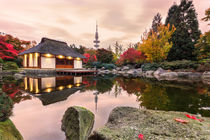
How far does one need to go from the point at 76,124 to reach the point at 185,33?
2247 centimetres

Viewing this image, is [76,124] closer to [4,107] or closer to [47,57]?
[4,107]

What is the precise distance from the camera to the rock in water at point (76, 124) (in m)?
1.70

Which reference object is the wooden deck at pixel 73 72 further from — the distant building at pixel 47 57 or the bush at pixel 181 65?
the bush at pixel 181 65

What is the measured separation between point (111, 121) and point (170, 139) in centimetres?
105

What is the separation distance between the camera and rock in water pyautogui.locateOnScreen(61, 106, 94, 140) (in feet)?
5.58

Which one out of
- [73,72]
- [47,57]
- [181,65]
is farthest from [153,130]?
[47,57]

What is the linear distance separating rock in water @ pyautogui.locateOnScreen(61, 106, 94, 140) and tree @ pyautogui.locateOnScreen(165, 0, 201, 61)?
19.9 metres

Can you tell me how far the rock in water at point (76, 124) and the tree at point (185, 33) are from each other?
1994 centimetres

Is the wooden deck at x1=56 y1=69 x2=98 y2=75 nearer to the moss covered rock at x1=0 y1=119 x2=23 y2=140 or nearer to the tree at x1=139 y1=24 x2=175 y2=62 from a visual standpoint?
the tree at x1=139 y1=24 x2=175 y2=62

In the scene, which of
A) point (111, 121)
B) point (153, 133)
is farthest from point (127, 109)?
point (153, 133)

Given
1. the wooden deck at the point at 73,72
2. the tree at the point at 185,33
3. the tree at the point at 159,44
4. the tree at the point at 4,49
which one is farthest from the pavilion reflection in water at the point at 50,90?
the tree at the point at 185,33

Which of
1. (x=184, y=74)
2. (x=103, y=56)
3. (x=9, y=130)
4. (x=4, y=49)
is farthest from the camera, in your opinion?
(x=103, y=56)

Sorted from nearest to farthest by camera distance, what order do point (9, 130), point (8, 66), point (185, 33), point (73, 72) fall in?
point (9, 130)
point (73, 72)
point (8, 66)
point (185, 33)

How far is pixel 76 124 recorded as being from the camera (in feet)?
5.84
